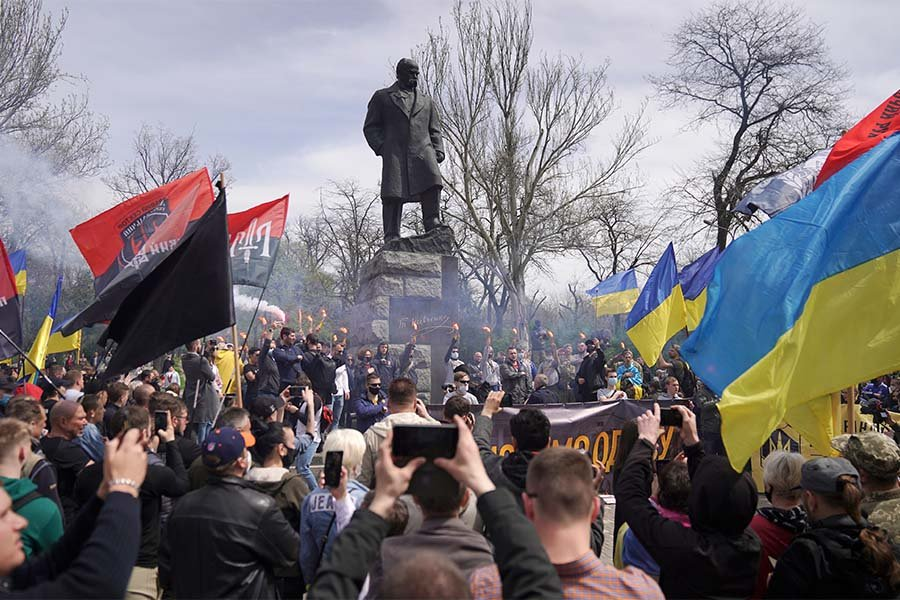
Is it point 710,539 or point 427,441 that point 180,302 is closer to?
point 427,441

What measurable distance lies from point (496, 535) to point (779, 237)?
3179mm

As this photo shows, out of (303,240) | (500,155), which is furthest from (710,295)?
(303,240)

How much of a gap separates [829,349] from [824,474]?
113 cm

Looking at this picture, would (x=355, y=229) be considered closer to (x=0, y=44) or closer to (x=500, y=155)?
(x=500, y=155)

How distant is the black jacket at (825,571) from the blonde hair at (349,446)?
1931mm

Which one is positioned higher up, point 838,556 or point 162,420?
point 162,420

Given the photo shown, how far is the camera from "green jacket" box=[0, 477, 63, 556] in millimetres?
3270

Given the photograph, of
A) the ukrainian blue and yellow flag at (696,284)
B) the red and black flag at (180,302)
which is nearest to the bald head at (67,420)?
the red and black flag at (180,302)

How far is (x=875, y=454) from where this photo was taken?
3.92 meters

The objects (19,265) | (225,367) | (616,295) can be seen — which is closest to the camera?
(225,367)

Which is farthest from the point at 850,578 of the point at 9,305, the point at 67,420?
the point at 9,305

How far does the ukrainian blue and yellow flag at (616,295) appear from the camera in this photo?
760 inches

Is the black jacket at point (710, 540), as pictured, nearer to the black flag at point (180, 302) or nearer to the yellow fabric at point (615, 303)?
the black flag at point (180, 302)

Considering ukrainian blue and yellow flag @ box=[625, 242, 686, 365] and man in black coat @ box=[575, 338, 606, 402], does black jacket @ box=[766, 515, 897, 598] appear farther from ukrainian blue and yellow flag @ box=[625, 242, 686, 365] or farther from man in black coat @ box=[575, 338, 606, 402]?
man in black coat @ box=[575, 338, 606, 402]
